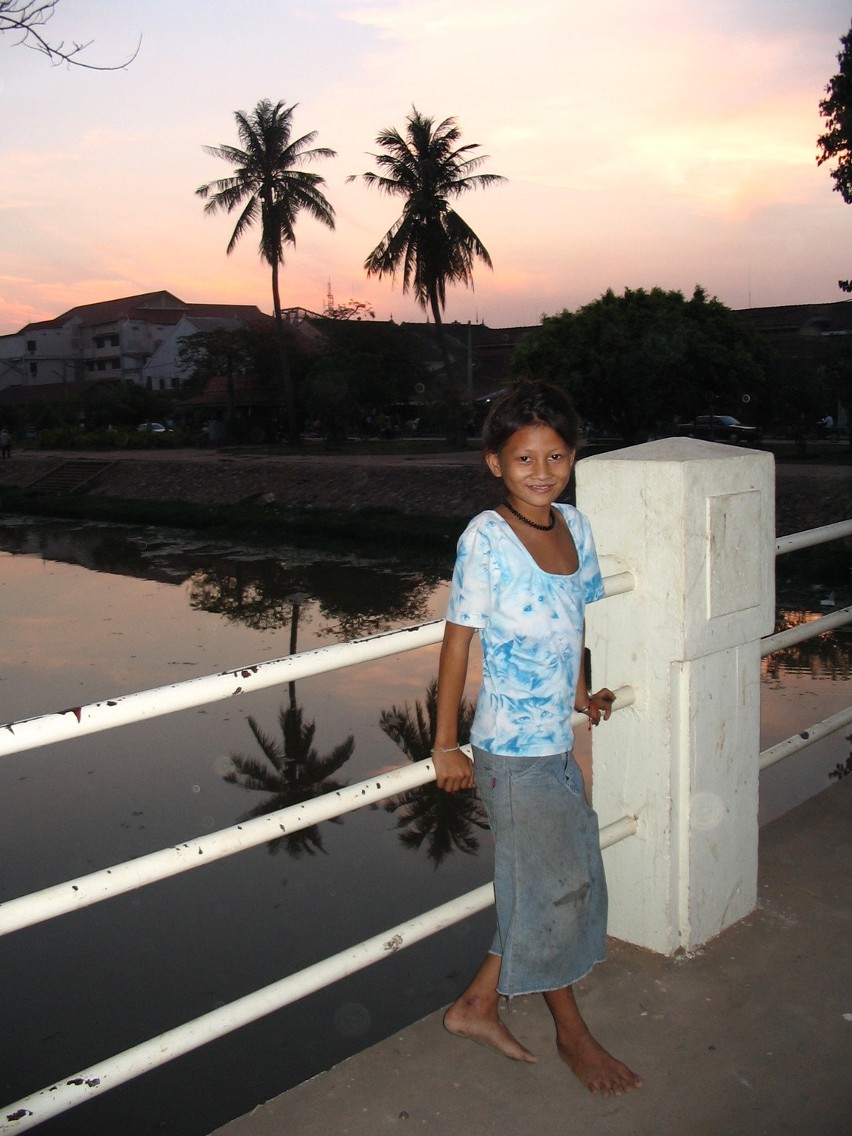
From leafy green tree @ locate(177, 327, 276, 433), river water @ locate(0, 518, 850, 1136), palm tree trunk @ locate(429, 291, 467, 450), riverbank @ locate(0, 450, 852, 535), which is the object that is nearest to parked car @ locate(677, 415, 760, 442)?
palm tree trunk @ locate(429, 291, 467, 450)

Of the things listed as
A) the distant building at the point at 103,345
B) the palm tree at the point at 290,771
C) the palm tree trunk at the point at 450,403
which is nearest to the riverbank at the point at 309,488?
the palm tree trunk at the point at 450,403

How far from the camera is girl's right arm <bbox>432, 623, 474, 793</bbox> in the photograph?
1914mm

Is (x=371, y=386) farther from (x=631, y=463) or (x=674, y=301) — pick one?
(x=631, y=463)

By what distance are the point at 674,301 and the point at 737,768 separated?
66.3 feet

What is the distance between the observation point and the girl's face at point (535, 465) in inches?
78.5

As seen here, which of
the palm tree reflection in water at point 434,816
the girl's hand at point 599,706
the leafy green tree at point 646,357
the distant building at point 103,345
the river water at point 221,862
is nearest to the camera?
the girl's hand at point 599,706

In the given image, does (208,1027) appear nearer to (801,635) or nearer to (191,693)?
(191,693)

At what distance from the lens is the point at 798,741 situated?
9.20 feet

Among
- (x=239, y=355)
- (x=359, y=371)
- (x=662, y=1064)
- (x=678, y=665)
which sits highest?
(x=239, y=355)

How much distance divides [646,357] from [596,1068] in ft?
64.2

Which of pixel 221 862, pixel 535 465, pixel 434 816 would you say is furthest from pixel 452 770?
pixel 434 816

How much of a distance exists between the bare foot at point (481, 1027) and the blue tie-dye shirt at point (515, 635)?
49 centimetres

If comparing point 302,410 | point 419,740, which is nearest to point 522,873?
point 419,740

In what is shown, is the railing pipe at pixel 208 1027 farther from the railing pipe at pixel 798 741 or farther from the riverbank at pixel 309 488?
the riverbank at pixel 309 488
